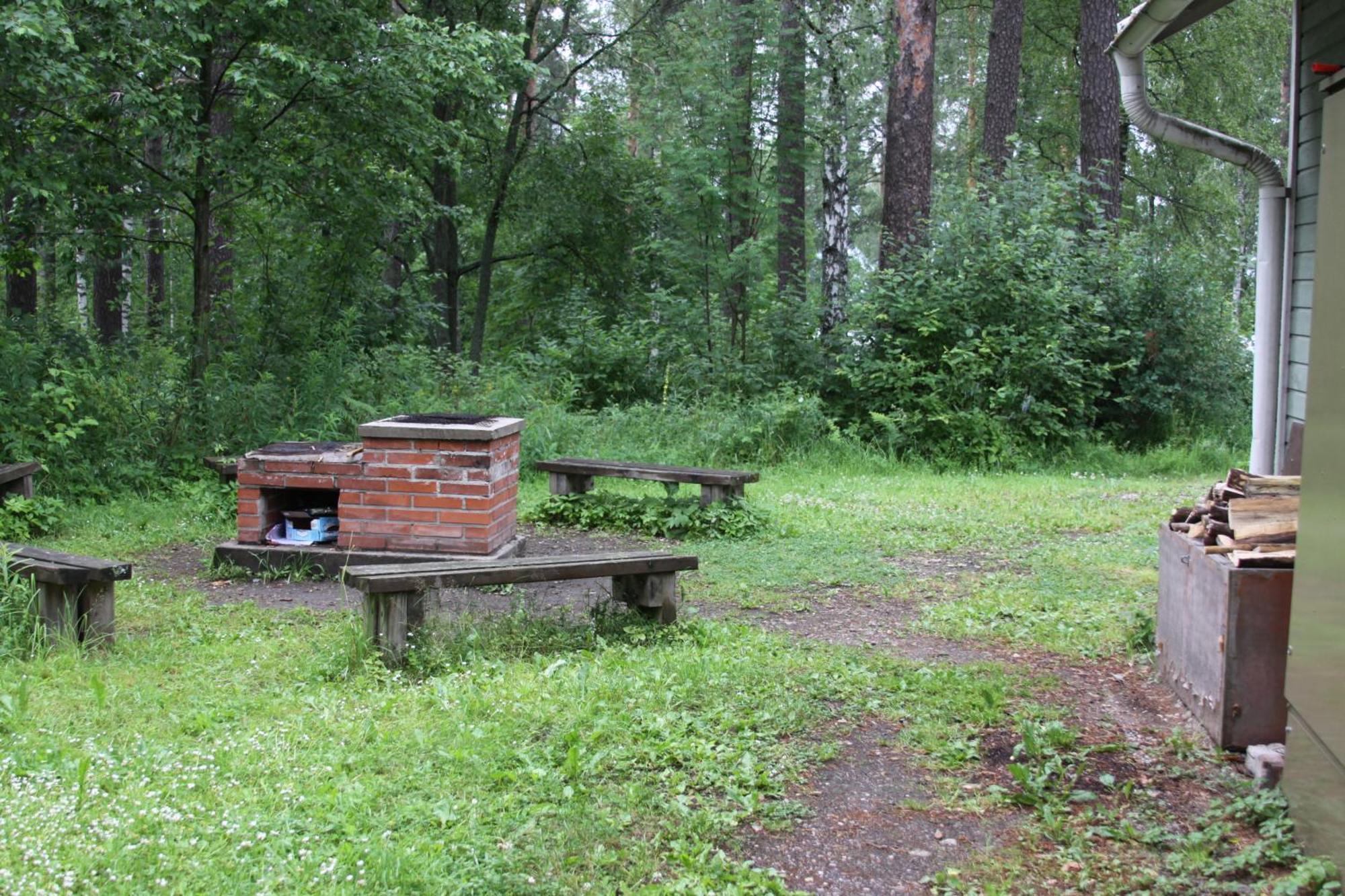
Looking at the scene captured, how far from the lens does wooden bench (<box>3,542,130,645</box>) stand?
5.36 meters

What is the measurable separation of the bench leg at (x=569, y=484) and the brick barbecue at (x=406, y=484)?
2.00 meters

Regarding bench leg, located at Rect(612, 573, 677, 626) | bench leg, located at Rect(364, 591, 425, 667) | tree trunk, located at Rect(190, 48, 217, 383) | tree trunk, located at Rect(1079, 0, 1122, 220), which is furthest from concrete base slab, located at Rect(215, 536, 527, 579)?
tree trunk, located at Rect(1079, 0, 1122, 220)

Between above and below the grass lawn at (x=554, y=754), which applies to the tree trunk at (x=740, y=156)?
above

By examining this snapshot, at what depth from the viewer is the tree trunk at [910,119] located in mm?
15555

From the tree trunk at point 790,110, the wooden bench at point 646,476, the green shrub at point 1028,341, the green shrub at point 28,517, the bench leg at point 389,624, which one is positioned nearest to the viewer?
the bench leg at point 389,624

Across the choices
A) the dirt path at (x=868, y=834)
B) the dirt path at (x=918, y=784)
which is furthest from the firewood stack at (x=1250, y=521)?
the dirt path at (x=868, y=834)

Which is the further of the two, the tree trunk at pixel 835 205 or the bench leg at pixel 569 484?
the tree trunk at pixel 835 205

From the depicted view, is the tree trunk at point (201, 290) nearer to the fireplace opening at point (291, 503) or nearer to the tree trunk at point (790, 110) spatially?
the fireplace opening at point (291, 503)

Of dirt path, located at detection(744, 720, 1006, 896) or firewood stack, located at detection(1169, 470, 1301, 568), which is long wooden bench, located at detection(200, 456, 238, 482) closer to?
dirt path, located at detection(744, 720, 1006, 896)

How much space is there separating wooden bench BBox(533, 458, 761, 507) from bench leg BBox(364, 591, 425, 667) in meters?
4.10

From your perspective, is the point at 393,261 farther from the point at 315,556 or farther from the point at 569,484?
the point at 315,556

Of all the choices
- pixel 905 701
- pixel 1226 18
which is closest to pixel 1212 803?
pixel 905 701

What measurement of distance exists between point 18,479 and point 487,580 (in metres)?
5.52

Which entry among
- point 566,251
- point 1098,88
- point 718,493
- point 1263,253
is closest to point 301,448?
point 718,493
